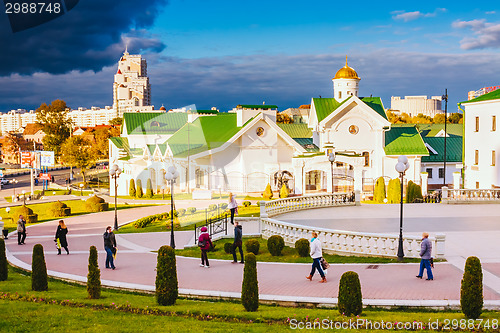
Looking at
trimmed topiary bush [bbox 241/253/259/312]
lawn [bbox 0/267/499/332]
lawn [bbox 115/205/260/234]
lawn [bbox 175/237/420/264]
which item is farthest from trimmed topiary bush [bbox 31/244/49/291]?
lawn [bbox 115/205/260/234]

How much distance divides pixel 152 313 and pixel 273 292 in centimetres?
384

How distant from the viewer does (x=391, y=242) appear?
19.2 meters

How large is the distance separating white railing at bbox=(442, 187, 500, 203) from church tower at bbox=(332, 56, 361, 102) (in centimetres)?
2584

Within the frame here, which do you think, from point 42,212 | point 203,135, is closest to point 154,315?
point 42,212

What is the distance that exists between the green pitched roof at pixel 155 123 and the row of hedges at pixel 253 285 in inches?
1931

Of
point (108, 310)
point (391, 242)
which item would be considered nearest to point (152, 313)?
point (108, 310)

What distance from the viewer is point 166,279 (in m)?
13.7

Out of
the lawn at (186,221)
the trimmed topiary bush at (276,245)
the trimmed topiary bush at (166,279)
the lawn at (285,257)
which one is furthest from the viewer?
the lawn at (186,221)

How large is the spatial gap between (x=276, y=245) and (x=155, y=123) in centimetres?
4643

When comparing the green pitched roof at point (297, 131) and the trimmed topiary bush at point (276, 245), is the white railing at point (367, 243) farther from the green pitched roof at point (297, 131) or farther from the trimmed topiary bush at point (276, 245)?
the green pitched roof at point (297, 131)

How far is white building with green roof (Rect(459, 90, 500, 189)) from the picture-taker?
4138cm

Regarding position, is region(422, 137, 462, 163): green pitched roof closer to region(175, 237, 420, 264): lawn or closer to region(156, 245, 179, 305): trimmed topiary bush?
region(175, 237, 420, 264): lawn

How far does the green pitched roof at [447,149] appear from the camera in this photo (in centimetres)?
5684

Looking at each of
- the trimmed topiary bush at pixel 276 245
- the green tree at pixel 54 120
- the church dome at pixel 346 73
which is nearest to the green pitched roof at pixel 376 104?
the church dome at pixel 346 73
